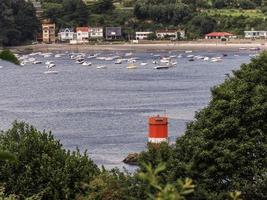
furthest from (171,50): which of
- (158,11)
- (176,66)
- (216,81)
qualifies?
(216,81)

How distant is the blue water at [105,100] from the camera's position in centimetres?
4023

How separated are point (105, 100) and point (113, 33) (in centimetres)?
7957

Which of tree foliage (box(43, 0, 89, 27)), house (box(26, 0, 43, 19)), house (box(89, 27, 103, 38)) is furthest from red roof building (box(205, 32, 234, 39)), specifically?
house (box(26, 0, 43, 19))

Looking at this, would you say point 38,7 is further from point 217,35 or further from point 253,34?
point 253,34

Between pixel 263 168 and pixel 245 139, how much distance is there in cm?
67

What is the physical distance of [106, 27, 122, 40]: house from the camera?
139 meters

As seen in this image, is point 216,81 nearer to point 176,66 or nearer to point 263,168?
point 176,66

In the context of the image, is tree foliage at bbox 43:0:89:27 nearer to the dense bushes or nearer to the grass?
the grass

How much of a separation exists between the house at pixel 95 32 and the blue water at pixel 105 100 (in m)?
38.7

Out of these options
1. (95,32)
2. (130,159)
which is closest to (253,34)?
(95,32)

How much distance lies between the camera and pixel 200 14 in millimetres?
139750

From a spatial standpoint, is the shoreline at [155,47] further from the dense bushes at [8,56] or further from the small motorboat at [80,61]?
the dense bushes at [8,56]

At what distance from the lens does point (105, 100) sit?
202 feet

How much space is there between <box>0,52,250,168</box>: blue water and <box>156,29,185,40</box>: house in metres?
34.2
